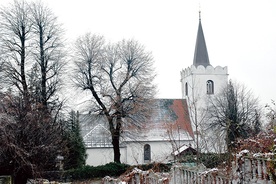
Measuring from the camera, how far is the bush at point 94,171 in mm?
25375

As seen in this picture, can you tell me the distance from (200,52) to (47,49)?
2350cm

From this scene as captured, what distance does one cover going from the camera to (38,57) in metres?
25.5

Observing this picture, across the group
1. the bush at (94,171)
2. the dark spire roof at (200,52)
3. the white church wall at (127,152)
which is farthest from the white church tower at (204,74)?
the bush at (94,171)

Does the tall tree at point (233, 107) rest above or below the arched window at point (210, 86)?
below

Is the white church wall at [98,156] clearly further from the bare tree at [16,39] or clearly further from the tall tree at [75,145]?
the bare tree at [16,39]

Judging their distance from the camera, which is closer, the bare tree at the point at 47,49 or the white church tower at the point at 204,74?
the bare tree at the point at 47,49

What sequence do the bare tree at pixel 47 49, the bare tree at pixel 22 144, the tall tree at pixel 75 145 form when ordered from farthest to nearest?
the tall tree at pixel 75 145 → the bare tree at pixel 47 49 → the bare tree at pixel 22 144

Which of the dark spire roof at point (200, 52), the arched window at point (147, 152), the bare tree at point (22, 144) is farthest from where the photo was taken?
the dark spire roof at point (200, 52)

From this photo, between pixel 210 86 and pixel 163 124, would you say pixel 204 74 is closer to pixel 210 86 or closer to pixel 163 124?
pixel 210 86

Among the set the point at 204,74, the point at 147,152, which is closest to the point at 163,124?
the point at 147,152

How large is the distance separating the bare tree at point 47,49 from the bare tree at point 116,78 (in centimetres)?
212

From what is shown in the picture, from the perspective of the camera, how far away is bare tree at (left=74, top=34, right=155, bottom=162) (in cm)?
2728

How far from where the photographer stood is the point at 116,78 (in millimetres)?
28828

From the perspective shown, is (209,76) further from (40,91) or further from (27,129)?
(27,129)
